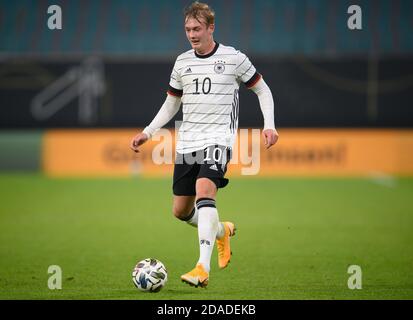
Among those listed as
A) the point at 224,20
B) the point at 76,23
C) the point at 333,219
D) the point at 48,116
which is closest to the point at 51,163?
the point at 48,116

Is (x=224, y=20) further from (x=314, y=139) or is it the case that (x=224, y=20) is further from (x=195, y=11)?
(x=195, y=11)

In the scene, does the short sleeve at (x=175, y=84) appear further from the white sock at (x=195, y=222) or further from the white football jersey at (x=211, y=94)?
the white sock at (x=195, y=222)

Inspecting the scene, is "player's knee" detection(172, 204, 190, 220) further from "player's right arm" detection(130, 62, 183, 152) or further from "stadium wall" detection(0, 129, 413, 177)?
"stadium wall" detection(0, 129, 413, 177)

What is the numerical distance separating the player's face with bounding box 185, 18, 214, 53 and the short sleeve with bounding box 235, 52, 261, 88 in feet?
0.99

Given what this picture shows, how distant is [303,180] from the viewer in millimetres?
16922

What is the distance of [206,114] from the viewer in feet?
22.7

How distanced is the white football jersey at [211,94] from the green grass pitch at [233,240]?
1131mm

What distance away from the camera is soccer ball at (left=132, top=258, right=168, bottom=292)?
652cm

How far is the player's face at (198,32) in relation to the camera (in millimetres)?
6738

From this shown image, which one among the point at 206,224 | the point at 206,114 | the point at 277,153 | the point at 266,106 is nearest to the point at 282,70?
the point at 277,153

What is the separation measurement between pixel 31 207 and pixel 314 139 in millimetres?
6326

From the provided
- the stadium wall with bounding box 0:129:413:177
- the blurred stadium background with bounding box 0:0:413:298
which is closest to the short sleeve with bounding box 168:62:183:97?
the blurred stadium background with bounding box 0:0:413:298

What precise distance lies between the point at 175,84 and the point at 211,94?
40 cm

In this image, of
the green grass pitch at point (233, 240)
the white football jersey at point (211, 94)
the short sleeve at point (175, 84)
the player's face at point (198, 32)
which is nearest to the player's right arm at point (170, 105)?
the short sleeve at point (175, 84)
